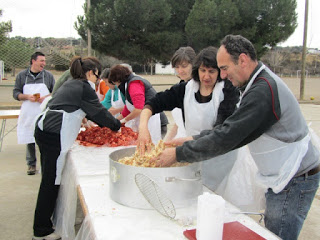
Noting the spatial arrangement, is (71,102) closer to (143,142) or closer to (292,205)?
(143,142)

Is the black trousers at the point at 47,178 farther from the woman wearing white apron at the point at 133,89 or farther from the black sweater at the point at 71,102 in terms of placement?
the woman wearing white apron at the point at 133,89

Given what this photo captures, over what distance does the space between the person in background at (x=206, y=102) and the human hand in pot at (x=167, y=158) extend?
445mm

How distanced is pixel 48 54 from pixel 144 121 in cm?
1017

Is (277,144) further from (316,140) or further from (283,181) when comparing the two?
(316,140)

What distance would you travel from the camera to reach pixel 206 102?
2.08 m

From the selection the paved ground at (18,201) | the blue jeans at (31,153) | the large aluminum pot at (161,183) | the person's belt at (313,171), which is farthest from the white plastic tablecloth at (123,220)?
the blue jeans at (31,153)

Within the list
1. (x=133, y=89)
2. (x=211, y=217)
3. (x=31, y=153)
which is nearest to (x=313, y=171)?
(x=211, y=217)

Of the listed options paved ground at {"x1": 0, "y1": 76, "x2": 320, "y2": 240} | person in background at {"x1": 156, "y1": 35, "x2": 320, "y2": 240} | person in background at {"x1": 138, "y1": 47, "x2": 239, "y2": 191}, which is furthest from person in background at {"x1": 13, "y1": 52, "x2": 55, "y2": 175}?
person in background at {"x1": 156, "y1": 35, "x2": 320, "y2": 240}

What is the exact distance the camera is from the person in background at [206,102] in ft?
6.65

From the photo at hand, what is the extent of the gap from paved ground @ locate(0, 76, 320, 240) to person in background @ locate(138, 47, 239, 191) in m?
1.24

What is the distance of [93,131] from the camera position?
9.86 ft

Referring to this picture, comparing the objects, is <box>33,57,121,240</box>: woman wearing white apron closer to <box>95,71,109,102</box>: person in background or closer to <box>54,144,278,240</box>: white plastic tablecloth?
<box>54,144,278,240</box>: white plastic tablecloth

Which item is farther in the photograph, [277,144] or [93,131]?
[93,131]

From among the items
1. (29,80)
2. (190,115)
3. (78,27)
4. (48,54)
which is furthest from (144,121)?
(78,27)
